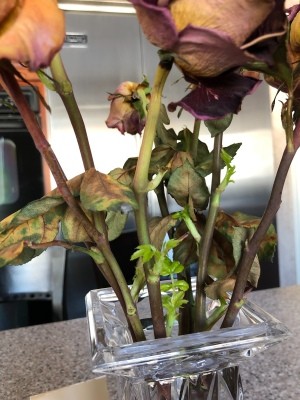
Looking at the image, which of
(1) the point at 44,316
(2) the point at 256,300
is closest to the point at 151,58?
(1) the point at 44,316

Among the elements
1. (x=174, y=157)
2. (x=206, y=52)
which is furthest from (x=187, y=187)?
(x=206, y=52)

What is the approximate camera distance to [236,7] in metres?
0.21

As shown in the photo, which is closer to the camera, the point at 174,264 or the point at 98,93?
the point at 174,264

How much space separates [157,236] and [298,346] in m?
0.41

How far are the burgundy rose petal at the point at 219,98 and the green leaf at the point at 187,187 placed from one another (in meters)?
0.07

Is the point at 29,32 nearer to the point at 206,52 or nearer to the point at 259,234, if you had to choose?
the point at 206,52

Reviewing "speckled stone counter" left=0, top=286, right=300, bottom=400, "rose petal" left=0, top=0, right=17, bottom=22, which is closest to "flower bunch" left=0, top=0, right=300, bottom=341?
"rose petal" left=0, top=0, right=17, bottom=22

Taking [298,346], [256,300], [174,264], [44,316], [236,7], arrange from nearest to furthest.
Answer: [236,7] → [174,264] → [298,346] → [256,300] → [44,316]

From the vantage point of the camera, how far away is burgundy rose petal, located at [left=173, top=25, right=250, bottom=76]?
0.68ft

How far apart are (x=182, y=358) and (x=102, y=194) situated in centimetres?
13

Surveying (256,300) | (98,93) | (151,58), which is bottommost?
(256,300)

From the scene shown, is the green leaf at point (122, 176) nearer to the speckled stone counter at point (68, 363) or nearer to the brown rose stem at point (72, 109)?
the brown rose stem at point (72, 109)

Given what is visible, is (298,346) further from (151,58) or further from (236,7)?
(151,58)

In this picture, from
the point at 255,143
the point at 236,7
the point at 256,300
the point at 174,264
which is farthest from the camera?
the point at 255,143
